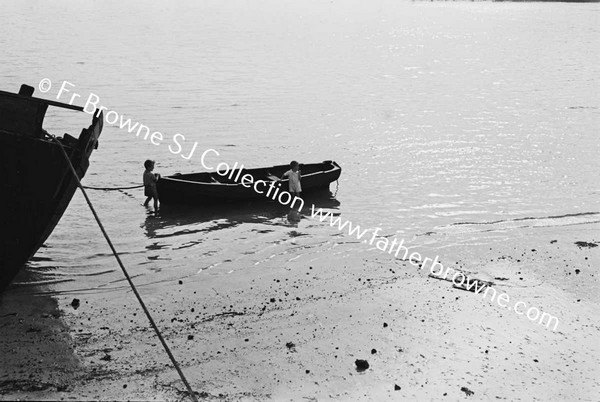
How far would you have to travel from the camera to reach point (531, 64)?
183 ft

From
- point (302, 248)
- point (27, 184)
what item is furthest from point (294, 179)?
point (27, 184)

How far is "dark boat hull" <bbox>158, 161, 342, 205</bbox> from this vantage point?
55.7 ft

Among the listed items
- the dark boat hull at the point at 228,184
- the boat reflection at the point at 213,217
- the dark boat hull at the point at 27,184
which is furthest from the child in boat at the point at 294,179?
the dark boat hull at the point at 27,184

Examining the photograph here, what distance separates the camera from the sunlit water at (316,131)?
15.7 metres

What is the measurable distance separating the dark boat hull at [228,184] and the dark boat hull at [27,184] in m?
5.56

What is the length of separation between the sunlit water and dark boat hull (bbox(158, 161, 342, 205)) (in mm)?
428

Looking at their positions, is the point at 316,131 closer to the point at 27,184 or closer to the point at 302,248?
the point at 302,248

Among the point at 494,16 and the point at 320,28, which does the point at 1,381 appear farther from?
the point at 494,16

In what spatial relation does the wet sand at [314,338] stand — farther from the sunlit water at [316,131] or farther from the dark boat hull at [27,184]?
the sunlit water at [316,131]

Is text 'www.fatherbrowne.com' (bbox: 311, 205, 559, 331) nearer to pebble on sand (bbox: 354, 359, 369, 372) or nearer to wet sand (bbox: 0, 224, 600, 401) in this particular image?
wet sand (bbox: 0, 224, 600, 401)

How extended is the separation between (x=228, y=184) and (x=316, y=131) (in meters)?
11.6

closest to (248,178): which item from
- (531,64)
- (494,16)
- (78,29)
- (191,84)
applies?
(191,84)

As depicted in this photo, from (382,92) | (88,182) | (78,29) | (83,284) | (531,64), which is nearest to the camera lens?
(83,284)

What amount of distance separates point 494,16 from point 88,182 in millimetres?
118073
